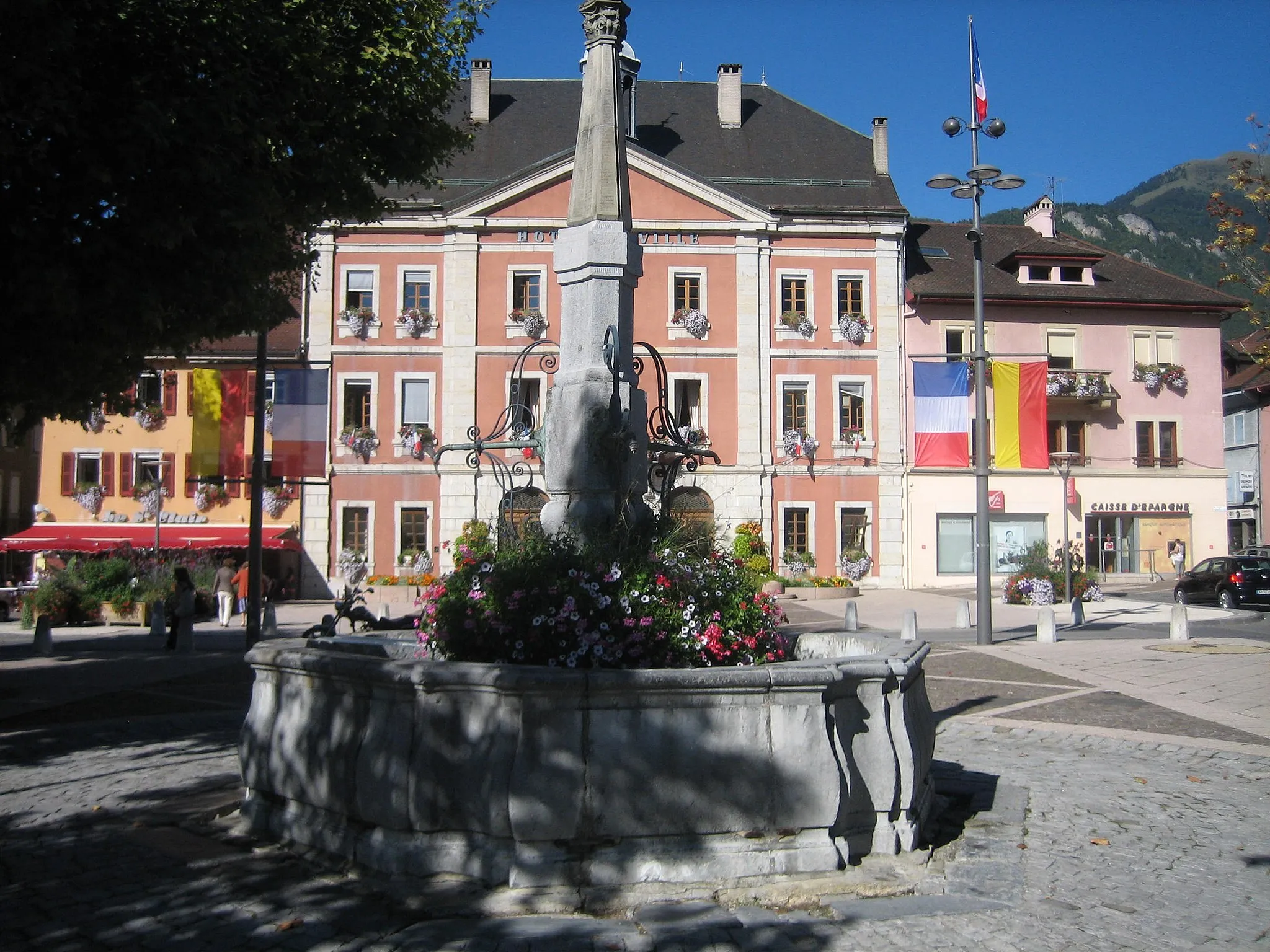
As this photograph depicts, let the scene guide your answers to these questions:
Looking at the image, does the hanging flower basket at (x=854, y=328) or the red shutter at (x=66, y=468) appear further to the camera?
the hanging flower basket at (x=854, y=328)

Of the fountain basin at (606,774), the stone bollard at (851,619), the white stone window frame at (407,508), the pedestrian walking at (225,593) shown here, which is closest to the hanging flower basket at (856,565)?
the white stone window frame at (407,508)

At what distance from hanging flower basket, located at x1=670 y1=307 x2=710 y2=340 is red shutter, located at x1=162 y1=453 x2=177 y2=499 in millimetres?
17389

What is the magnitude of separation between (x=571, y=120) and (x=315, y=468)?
872 inches

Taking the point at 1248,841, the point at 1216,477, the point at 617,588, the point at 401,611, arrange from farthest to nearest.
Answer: the point at 1216,477
the point at 401,611
the point at 1248,841
the point at 617,588

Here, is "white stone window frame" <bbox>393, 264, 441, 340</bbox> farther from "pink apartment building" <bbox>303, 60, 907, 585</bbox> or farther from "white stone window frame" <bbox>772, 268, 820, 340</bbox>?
"white stone window frame" <bbox>772, 268, 820, 340</bbox>

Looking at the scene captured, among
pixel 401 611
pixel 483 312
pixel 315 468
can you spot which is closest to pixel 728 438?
pixel 483 312

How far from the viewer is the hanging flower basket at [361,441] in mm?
35688

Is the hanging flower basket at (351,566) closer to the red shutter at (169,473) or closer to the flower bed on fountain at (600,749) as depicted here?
the red shutter at (169,473)

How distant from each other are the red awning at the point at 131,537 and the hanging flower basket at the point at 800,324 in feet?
59.0

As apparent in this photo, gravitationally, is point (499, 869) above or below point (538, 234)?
below

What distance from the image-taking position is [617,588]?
6062 millimetres

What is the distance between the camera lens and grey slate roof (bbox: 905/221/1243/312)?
126ft

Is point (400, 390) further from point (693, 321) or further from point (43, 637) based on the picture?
point (43, 637)

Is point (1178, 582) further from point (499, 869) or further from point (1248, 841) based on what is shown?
point (499, 869)
